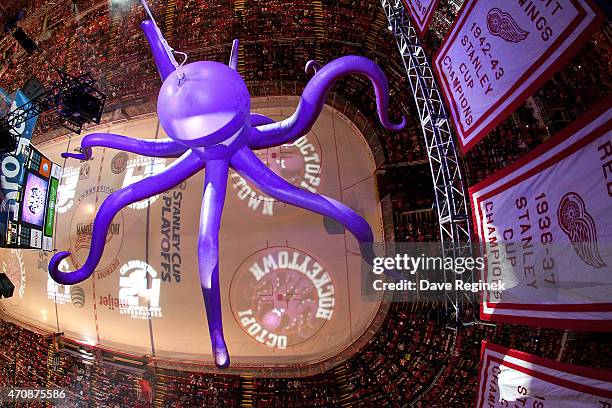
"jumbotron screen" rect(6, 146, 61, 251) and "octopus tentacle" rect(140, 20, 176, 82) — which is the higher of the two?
"octopus tentacle" rect(140, 20, 176, 82)

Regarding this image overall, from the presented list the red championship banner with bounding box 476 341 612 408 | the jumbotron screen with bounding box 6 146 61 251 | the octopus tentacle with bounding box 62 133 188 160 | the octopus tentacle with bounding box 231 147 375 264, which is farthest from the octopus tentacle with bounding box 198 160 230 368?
the jumbotron screen with bounding box 6 146 61 251

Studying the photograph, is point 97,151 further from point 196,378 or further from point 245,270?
point 196,378

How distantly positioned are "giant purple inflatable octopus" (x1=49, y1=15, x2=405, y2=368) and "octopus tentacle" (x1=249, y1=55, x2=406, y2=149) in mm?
10

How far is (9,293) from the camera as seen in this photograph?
709cm

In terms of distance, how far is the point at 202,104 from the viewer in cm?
409

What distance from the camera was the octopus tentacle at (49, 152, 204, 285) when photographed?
15.8 feet

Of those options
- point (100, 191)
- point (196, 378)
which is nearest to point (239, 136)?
point (100, 191)

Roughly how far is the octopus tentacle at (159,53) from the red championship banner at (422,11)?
326 cm

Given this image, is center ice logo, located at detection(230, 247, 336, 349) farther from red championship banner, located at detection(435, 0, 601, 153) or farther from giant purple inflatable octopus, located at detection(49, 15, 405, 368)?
red championship banner, located at detection(435, 0, 601, 153)

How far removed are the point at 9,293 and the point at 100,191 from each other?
243cm

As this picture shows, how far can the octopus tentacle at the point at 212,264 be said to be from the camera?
4438 millimetres

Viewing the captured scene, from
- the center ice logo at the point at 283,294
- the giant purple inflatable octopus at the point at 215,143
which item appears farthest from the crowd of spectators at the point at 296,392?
the giant purple inflatable octopus at the point at 215,143

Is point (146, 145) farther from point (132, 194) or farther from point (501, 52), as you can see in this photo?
point (501, 52)

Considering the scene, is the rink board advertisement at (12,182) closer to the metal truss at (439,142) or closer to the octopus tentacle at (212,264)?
the octopus tentacle at (212,264)
